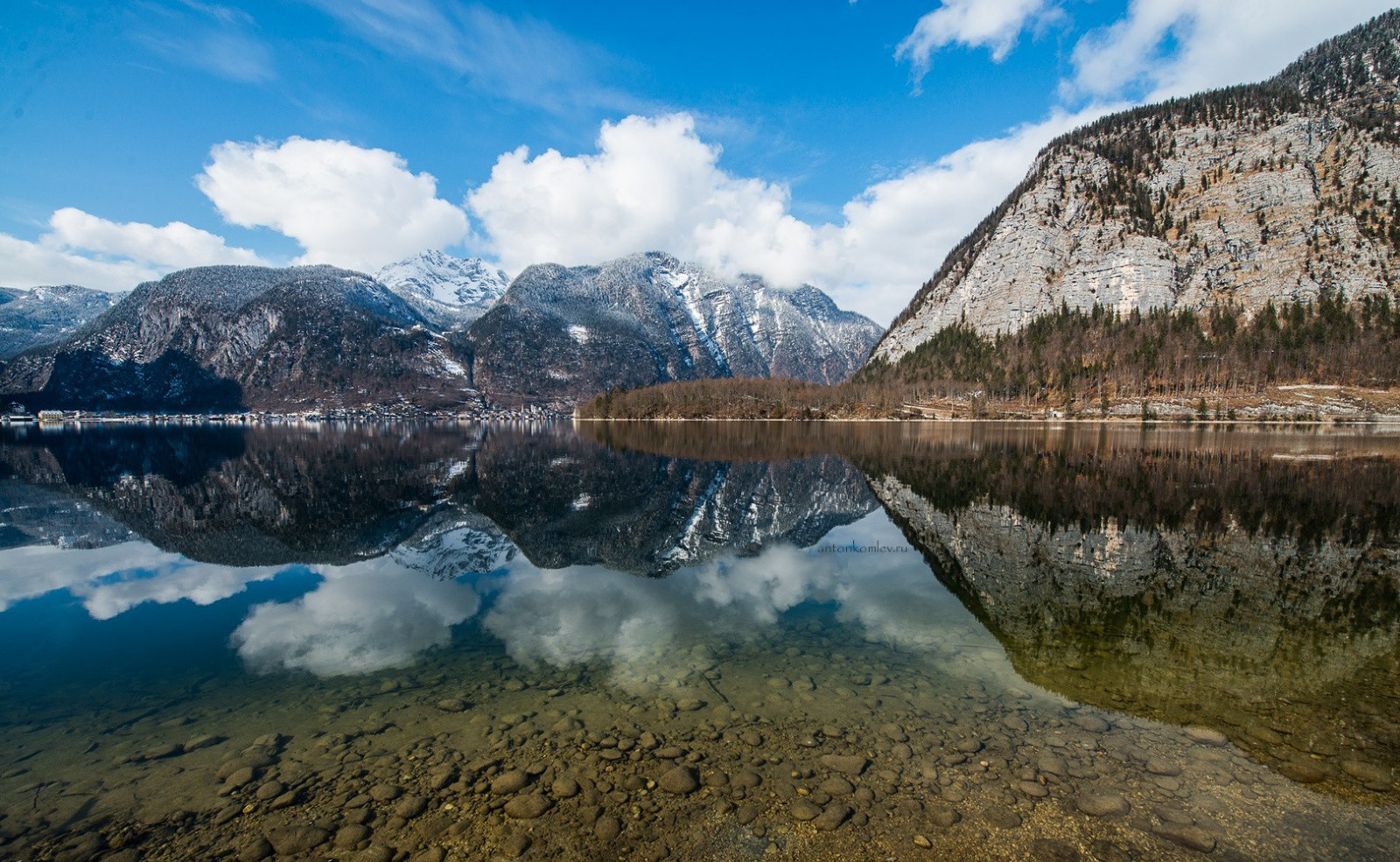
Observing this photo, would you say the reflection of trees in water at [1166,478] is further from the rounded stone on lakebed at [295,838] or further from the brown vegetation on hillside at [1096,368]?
the brown vegetation on hillside at [1096,368]

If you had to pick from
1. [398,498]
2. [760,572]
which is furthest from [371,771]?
[398,498]

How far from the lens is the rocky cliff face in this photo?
13350cm

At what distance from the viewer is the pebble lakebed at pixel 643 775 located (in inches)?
254

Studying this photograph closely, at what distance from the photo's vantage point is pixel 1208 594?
48.3ft

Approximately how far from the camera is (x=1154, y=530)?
21.7 m

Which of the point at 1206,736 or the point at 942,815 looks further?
the point at 1206,736

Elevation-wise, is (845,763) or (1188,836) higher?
(1188,836)

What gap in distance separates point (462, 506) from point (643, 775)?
26.1 m

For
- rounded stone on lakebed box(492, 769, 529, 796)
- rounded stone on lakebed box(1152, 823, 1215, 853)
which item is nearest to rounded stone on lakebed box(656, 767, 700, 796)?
rounded stone on lakebed box(492, 769, 529, 796)

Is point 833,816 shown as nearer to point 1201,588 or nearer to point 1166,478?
point 1201,588

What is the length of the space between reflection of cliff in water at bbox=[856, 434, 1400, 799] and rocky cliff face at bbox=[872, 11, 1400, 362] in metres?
141

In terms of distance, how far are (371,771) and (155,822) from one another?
2208mm

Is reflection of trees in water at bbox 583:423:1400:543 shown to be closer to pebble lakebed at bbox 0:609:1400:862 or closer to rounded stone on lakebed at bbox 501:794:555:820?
pebble lakebed at bbox 0:609:1400:862

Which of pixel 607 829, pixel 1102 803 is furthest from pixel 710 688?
pixel 1102 803
